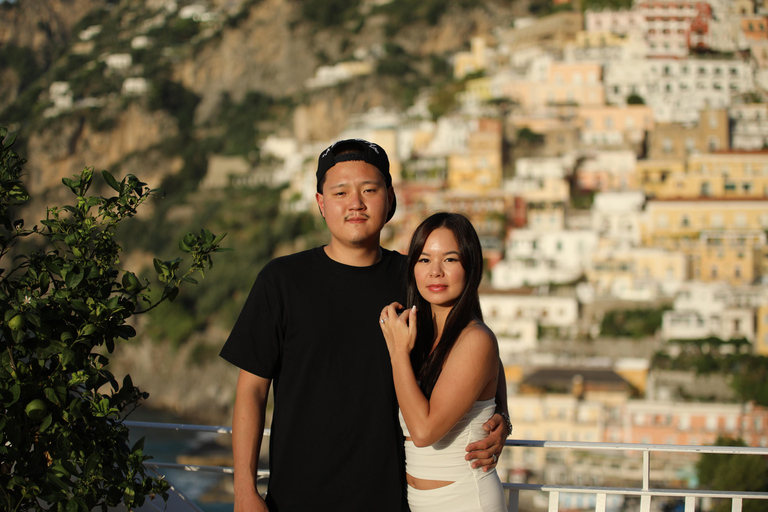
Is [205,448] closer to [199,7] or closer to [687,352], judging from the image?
[687,352]

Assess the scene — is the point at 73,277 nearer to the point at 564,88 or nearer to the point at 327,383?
the point at 327,383

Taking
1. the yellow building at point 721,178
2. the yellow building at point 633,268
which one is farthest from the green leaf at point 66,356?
the yellow building at point 721,178

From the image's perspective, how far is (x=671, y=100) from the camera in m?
35.4

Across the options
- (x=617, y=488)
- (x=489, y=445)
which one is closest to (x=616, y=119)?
(x=617, y=488)

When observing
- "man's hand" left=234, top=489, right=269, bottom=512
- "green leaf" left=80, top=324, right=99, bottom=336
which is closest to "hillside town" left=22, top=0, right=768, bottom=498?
"man's hand" left=234, top=489, right=269, bottom=512

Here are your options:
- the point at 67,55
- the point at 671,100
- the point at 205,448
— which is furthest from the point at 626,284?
the point at 67,55

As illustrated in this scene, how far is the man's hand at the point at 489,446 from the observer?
2.00 m

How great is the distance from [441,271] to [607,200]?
28550mm

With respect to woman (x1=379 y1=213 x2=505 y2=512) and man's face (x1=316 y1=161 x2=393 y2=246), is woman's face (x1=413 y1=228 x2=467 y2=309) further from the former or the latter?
man's face (x1=316 y1=161 x2=393 y2=246)

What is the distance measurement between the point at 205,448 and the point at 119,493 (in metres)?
29.2

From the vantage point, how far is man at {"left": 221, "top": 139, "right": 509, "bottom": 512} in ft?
6.61

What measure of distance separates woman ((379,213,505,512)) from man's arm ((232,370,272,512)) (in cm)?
33

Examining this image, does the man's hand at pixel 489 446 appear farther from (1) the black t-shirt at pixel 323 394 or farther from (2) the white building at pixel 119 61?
(2) the white building at pixel 119 61

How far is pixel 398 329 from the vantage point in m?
1.94
